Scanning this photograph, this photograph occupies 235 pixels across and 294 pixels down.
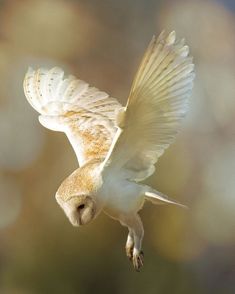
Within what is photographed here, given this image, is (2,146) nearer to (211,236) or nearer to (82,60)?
(82,60)

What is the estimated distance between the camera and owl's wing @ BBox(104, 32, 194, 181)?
50cm

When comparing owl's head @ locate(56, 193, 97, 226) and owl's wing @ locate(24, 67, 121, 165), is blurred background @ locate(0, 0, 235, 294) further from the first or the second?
owl's head @ locate(56, 193, 97, 226)

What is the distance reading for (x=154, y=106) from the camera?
531 mm

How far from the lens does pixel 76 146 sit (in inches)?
25.4

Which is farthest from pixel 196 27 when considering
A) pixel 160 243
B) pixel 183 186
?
pixel 160 243

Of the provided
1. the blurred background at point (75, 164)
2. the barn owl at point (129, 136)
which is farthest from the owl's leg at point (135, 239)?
the blurred background at point (75, 164)

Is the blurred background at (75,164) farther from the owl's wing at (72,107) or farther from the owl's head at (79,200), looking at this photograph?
the owl's head at (79,200)

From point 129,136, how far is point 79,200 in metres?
0.08

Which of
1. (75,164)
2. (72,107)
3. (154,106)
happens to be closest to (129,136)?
(154,106)

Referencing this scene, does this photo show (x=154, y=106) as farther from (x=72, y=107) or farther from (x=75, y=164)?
(x=75, y=164)

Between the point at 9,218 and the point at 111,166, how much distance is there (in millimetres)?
495

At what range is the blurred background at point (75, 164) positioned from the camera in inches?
37.9

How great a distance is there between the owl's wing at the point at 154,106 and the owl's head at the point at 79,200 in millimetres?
41

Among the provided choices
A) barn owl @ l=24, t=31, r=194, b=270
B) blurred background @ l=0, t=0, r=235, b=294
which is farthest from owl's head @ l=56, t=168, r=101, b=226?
blurred background @ l=0, t=0, r=235, b=294
